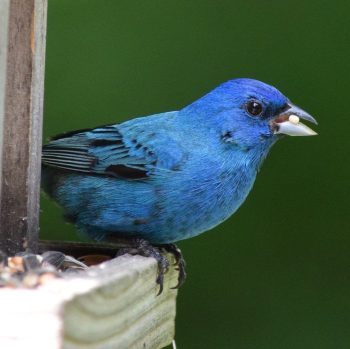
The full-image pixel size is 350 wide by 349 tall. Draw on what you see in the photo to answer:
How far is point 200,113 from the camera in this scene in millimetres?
3691

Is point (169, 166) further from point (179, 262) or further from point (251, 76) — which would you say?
point (251, 76)

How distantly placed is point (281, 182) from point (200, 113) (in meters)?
1.03

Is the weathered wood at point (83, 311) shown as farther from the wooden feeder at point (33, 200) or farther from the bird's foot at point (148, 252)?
the bird's foot at point (148, 252)

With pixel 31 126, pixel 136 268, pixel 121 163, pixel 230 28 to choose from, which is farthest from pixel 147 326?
pixel 230 28

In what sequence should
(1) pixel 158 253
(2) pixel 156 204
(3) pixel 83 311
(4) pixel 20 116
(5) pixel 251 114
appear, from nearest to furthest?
1. (3) pixel 83 311
2. (4) pixel 20 116
3. (1) pixel 158 253
4. (2) pixel 156 204
5. (5) pixel 251 114

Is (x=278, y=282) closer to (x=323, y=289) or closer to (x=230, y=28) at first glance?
(x=323, y=289)

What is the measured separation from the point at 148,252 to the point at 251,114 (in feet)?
2.83

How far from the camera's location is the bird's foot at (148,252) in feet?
9.27

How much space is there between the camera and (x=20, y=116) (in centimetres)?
281

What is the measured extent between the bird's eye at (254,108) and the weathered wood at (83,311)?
126 centimetres

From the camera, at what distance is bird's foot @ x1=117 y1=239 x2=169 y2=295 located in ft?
9.27

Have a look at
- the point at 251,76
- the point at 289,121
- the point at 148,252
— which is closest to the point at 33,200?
the point at 148,252

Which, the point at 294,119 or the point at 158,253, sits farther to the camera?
the point at 294,119

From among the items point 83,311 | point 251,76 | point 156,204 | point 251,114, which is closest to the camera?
point 83,311
